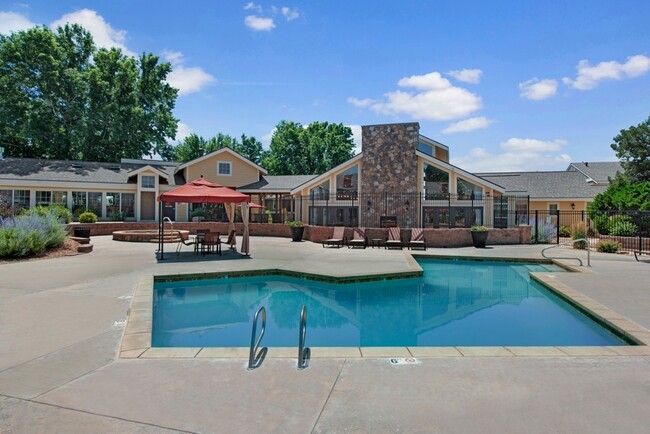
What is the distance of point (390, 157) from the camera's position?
2391 centimetres

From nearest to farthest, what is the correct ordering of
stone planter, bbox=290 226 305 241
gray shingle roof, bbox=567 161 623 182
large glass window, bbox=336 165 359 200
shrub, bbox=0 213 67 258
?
shrub, bbox=0 213 67 258, stone planter, bbox=290 226 305 241, large glass window, bbox=336 165 359 200, gray shingle roof, bbox=567 161 623 182

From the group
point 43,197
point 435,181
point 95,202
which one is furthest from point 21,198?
point 435,181

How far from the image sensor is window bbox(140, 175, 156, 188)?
2938 centimetres

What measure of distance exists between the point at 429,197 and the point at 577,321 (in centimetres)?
1638

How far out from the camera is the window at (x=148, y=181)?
96.4 feet

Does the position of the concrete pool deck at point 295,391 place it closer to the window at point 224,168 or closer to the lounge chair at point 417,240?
the lounge chair at point 417,240

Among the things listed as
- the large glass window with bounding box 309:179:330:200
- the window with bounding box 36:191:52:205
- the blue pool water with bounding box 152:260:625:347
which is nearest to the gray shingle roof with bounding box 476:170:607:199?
the large glass window with bounding box 309:179:330:200

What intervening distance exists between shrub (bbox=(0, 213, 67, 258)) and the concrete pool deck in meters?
8.86

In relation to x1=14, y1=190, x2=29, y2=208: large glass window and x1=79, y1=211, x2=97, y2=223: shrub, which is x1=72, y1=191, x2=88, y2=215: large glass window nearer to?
x1=14, y1=190, x2=29, y2=208: large glass window

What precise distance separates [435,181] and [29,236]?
1970cm

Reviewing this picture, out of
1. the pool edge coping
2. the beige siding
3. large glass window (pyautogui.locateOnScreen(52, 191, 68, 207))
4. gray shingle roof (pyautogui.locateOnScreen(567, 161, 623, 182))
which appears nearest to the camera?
the pool edge coping

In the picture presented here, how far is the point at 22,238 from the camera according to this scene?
13.1 m

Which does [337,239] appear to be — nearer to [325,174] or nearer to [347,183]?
[347,183]

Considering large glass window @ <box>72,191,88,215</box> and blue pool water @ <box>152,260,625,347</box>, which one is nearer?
blue pool water @ <box>152,260,625,347</box>
